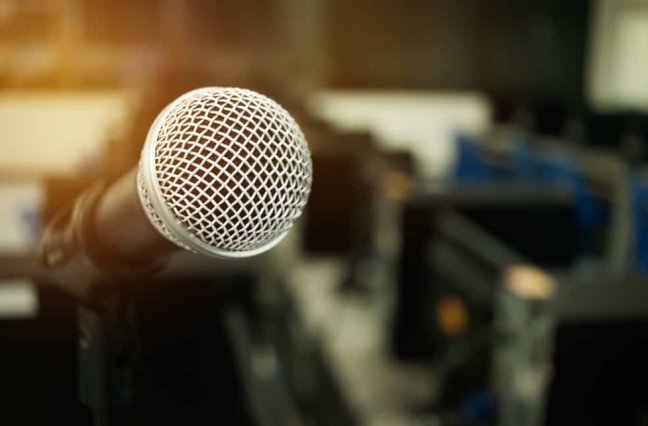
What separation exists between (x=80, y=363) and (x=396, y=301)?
1.90 metres

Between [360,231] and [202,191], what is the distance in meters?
3.06

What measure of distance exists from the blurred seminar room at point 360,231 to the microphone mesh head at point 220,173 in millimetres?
51

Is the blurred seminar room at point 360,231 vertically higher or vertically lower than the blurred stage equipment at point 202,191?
lower

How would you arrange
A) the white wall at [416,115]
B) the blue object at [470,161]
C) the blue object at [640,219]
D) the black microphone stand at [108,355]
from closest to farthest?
the black microphone stand at [108,355] → the blue object at [640,219] → the blue object at [470,161] → the white wall at [416,115]

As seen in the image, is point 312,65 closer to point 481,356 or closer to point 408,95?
point 408,95

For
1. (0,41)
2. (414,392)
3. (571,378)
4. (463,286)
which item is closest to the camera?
(571,378)

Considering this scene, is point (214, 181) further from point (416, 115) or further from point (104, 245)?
point (416, 115)

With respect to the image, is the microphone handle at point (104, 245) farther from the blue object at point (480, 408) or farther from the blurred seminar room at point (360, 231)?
the blue object at point (480, 408)

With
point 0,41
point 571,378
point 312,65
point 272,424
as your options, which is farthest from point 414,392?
point 312,65

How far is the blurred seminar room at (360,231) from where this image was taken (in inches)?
37.4

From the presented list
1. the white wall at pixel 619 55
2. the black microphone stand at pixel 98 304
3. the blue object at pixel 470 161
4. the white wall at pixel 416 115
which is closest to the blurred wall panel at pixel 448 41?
the white wall at pixel 416 115

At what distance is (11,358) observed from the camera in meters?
0.96

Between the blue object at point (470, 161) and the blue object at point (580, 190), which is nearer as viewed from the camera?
the blue object at point (580, 190)

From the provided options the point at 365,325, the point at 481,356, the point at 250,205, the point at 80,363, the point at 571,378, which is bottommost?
the point at 365,325
